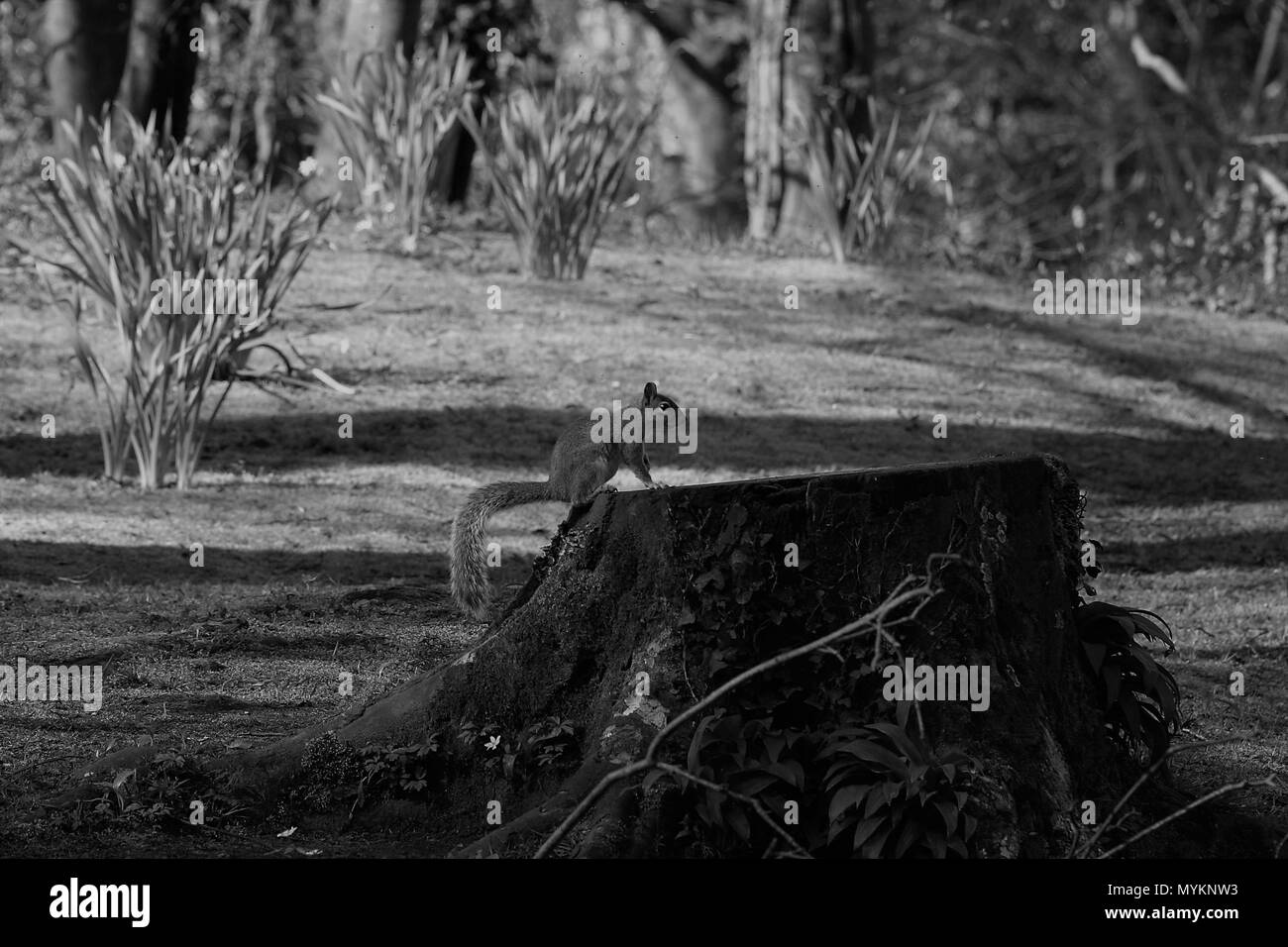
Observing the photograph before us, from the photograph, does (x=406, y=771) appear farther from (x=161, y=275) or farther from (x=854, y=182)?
(x=854, y=182)

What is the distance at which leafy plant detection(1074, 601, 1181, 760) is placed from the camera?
4.41 meters

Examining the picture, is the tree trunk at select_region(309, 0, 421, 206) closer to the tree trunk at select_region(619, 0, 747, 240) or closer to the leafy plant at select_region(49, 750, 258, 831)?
the tree trunk at select_region(619, 0, 747, 240)

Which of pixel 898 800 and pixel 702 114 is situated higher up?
pixel 702 114

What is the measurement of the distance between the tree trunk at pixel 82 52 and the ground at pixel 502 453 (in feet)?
3.67

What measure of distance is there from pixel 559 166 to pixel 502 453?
2262 millimetres

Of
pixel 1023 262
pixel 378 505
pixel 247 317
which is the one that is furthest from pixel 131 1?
pixel 1023 262

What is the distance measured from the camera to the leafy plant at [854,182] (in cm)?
1093

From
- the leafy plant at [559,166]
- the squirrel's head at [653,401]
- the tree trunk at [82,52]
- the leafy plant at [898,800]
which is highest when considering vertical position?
the tree trunk at [82,52]

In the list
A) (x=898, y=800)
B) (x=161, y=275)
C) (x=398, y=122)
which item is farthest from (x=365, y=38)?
(x=898, y=800)

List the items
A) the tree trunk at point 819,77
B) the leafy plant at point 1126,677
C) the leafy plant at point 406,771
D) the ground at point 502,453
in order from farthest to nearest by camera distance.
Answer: the tree trunk at point 819,77 < the ground at point 502,453 < the leafy plant at point 1126,677 < the leafy plant at point 406,771

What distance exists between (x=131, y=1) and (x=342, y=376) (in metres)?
3.94

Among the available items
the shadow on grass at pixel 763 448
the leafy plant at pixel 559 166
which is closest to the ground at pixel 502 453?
the shadow on grass at pixel 763 448

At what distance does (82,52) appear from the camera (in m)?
10.9

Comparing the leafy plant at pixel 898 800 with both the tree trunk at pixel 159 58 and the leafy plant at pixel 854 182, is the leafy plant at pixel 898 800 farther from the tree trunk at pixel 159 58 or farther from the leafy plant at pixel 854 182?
the tree trunk at pixel 159 58
